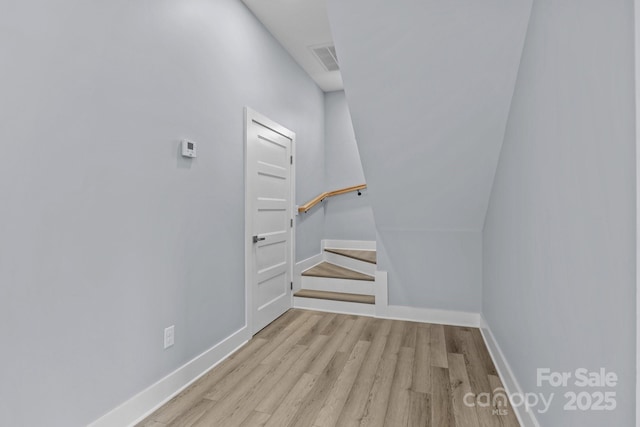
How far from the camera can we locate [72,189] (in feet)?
4.88

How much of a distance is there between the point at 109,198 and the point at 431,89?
1.93 m

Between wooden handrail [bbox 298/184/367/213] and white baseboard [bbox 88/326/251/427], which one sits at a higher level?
wooden handrail [bbox 298/184/367/213]

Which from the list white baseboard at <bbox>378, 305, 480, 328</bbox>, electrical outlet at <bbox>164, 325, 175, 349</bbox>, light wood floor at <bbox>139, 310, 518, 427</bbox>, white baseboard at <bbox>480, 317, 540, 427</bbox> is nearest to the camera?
white baseboard at <bbox>480, 317, 540, 427</bbox>

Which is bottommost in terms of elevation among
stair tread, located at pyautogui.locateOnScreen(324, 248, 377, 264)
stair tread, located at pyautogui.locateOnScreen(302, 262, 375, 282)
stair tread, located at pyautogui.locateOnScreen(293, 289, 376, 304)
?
stair tread, located at pyautogui.locateOnScreen(293, 289, 376, 304)

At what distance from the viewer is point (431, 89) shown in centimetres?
213

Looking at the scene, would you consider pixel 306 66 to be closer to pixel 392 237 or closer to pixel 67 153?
pixel 392 237

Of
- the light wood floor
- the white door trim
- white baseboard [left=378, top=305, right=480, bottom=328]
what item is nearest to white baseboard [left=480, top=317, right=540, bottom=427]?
the light wood floor

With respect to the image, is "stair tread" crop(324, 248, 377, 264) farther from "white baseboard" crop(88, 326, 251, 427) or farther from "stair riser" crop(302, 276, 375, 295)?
"white baseboard" crop(88, 326, 251, 427)

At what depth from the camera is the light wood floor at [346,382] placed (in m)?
1.79

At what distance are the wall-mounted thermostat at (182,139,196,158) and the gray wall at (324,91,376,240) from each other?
2893 mm

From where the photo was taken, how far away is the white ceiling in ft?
9.18

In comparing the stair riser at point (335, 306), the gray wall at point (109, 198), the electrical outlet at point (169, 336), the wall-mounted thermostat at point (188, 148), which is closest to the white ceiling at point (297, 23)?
the gray wall at point (109, 198)

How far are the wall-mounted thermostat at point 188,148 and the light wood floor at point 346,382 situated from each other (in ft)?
4.79

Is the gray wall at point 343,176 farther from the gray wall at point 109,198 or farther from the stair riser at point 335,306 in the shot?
the gray wall at point 109,198
